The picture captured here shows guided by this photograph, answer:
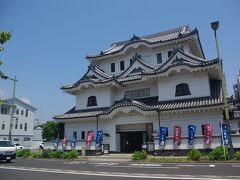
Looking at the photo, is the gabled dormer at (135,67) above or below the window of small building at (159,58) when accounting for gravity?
below

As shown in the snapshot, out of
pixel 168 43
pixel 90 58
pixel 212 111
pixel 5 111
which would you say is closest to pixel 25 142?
pixel 5 111

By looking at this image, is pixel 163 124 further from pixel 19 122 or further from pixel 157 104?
pixel 19 122

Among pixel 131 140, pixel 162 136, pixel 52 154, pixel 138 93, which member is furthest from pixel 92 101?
pixel 162 136

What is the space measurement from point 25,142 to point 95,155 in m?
40.1

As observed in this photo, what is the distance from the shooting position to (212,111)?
22.9 m

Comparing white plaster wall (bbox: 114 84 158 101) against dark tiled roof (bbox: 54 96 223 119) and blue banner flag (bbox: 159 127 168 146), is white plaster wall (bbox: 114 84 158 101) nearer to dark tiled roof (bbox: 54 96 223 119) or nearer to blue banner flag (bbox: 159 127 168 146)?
dark tiled roof (bbox: 54 96 223 119)

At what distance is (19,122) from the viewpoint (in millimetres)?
60094

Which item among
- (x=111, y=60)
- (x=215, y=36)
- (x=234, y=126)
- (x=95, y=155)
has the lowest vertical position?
(x=95, y=155)

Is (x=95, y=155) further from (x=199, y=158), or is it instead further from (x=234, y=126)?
(x=234, y=126)

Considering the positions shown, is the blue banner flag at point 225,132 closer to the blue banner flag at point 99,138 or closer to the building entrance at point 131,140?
the building entrance at point 131,140

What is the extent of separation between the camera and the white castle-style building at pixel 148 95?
77.1 ft

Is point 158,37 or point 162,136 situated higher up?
point 158,37

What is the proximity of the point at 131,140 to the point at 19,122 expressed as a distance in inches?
1598

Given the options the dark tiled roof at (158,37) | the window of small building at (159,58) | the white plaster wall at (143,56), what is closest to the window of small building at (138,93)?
the white plaster wall at (143,56)
